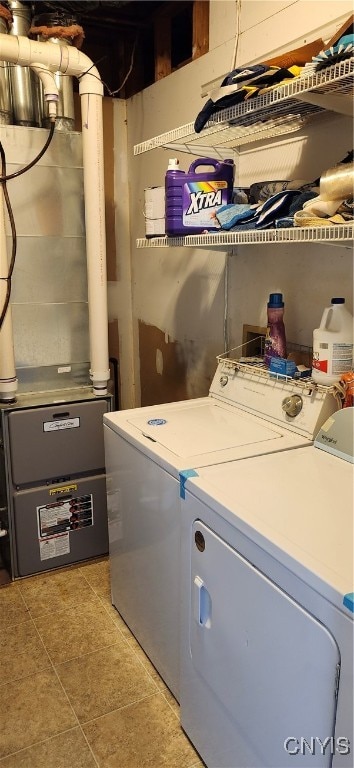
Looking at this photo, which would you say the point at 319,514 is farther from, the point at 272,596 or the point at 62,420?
the point at 62,420

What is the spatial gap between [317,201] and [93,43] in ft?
7.55

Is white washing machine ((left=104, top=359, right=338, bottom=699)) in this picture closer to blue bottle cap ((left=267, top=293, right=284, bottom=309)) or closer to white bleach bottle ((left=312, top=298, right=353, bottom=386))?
white bleach bottle ((left=312, top=298, right=353, bottom=386))

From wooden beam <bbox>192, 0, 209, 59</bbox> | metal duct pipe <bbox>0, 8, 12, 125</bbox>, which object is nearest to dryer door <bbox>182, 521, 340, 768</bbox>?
metal duct pipe <bbox>0, 8, 12, 125</bbox>

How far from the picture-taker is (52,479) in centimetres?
241

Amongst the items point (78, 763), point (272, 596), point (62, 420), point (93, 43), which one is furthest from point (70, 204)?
point (78, 763)

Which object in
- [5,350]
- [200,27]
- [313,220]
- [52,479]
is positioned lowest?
[52,479]

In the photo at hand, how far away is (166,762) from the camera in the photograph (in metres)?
1.56

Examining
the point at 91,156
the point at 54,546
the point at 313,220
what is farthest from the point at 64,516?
the point at 313,220

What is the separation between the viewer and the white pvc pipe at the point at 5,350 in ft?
7.26

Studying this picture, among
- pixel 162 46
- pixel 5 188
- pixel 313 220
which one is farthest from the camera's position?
pixel 162 46

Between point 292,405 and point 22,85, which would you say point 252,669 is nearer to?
point 292,405

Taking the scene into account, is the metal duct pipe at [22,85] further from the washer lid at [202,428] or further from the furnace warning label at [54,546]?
the furnace warning label at [54,546]

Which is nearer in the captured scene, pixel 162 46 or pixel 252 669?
pixel 252 669

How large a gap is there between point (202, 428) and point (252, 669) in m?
→ 0.79
